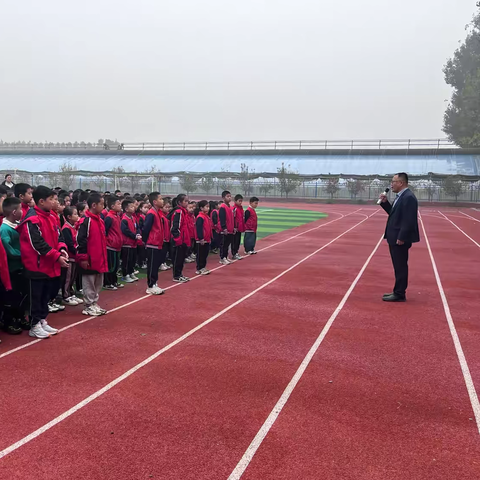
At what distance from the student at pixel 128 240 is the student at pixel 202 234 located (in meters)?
1.32

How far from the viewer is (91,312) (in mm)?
6562

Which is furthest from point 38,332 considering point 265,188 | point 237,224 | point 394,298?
point 265,188

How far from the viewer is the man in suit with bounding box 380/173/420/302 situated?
745cm

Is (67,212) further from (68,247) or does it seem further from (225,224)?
(225,224)

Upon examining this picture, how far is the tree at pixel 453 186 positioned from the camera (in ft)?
123

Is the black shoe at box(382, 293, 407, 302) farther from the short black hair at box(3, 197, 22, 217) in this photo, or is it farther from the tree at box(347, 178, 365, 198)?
the tree at box(347, 178, 365, 198)

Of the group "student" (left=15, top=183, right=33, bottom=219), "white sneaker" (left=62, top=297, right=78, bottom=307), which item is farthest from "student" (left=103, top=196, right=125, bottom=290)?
"student" (left=15, top=183, right=33, bottom=219)

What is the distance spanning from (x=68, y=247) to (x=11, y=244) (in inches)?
61.9

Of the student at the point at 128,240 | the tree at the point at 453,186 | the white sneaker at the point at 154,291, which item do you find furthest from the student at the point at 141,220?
the tree at the point at 453,186

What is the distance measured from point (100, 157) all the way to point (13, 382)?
54.1 m

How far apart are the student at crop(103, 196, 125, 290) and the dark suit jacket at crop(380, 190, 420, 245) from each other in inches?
196

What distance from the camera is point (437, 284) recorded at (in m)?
9.10

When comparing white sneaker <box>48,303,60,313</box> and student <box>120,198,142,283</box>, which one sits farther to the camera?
student <box>120,198,142,283</box>

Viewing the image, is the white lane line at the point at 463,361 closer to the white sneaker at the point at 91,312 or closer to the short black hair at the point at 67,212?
the white sneaker at the point at 91,312
